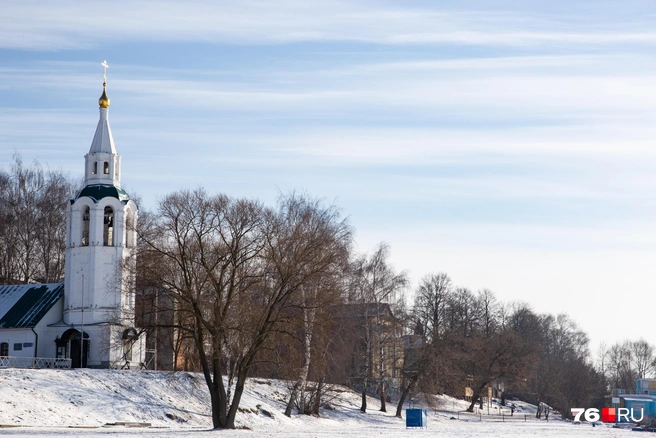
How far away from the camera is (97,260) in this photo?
187 ft

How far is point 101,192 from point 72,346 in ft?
31.1

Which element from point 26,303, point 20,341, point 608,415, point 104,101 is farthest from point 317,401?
point 608,415

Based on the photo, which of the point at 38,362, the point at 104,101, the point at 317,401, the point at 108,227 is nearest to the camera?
the point at 317,401

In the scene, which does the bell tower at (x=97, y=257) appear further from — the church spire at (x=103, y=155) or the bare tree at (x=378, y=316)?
the bare tree at (x=378, y=316)

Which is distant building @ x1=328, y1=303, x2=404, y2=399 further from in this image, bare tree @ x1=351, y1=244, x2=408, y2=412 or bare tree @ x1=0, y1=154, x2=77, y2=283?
bare tree @ x1=0, y1=154, x2=77, y2=283

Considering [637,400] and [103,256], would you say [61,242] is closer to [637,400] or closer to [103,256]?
[103,256]

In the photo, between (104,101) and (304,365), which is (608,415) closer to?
(304,365)

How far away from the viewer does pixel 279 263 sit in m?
40.8

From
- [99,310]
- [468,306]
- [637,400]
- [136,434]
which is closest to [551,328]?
[468,306]

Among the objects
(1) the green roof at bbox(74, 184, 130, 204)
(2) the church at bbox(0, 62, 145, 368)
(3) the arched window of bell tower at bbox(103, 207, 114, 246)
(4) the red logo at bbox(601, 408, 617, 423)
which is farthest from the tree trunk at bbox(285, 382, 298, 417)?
(4) the red logo at bbox(601, 408, 617, 423)

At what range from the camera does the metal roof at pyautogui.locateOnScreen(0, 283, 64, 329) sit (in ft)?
190

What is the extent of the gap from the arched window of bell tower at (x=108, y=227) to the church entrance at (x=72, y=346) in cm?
570

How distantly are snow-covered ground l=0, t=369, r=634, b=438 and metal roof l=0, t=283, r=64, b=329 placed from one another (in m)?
10.4

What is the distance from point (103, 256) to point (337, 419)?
17109 mm
